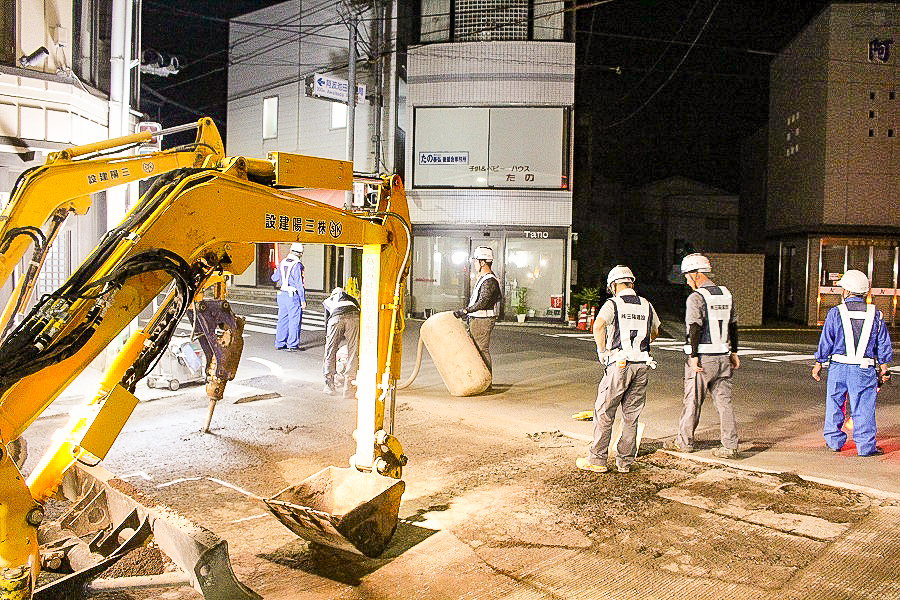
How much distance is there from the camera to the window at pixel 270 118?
Answer: 104ft

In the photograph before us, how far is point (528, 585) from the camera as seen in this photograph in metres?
5.23

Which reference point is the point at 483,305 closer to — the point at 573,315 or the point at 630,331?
the point at 630,331

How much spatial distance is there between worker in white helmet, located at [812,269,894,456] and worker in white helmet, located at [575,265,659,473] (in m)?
2.35

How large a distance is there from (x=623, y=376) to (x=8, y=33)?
393 inches

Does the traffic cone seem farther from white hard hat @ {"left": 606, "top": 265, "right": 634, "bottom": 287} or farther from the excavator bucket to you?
the excavator bucket

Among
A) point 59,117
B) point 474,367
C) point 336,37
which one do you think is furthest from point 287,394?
point 336,37

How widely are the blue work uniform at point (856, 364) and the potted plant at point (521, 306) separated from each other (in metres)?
16.4

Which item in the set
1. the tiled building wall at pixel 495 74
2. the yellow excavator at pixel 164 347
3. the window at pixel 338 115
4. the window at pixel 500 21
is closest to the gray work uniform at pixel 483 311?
the yellow excavator at pixel 164 347

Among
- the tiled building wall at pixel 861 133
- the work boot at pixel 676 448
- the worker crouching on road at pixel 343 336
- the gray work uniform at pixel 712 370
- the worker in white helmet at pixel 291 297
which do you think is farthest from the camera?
the tiled building wall at pixel 861 133

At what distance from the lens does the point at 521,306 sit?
82.2 feet

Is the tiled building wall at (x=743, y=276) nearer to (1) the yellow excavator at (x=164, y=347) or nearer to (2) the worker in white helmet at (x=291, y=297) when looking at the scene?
(2) the worker in white helmet at (x=291, y=297)

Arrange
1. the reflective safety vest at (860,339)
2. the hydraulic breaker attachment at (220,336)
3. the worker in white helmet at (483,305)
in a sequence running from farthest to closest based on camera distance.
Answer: the worker in white helmet at (483,305) → the hydraulic breaker attachment at (220,336) → the reflective safety vest at (860,339)

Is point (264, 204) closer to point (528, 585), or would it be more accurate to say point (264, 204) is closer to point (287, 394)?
point (528, 585)

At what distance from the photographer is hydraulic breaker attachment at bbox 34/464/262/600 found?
4.14 metres
